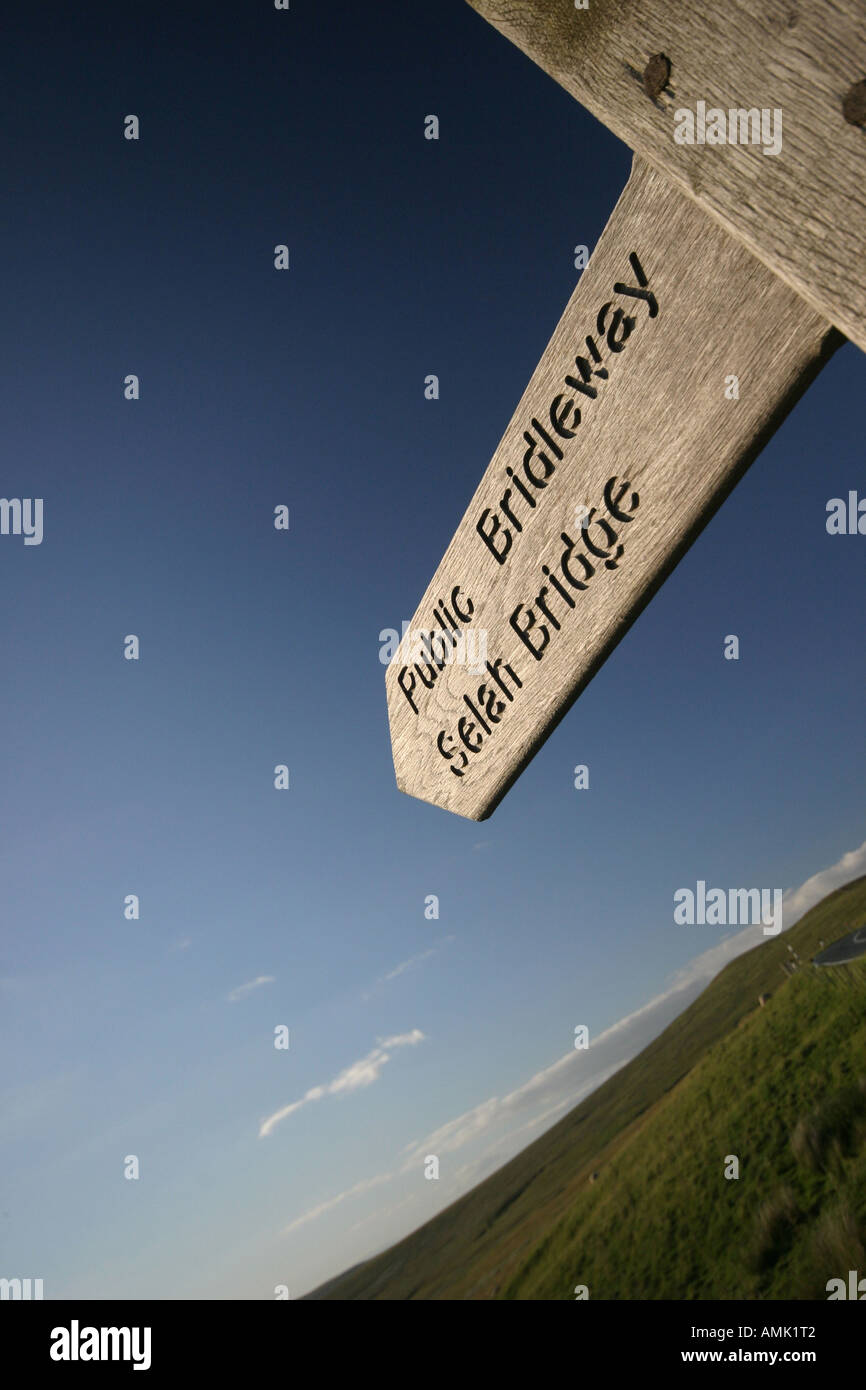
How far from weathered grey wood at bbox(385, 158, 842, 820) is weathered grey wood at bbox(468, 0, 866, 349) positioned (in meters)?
0.07

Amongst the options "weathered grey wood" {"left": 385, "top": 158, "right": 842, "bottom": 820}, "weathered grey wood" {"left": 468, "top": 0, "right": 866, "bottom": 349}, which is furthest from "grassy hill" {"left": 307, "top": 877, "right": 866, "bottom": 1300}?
"weathered grey wood" {"left": 468, "top": 0, "right": 866, "bottom": 349}

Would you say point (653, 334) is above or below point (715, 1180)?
above

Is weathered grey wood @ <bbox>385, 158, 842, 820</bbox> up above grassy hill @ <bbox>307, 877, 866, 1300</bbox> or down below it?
above

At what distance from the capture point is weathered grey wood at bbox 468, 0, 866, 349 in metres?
0.51

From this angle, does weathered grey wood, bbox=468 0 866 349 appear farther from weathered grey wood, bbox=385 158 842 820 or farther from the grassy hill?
the grassy hill

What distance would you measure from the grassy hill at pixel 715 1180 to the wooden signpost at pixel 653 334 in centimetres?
656

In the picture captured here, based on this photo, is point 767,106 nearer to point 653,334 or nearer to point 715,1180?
point 653,334

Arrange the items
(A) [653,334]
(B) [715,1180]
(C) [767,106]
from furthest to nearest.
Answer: (B) [715,1180] < (A) [653,334] < (C) [767,106]

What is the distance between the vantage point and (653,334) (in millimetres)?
780

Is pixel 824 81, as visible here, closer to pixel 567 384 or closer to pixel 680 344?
pixel 680 344

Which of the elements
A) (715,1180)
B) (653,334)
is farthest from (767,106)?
(715,1180)

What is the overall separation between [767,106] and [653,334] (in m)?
0.24

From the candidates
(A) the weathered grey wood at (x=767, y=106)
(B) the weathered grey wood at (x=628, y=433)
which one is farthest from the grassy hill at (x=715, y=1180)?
(A) the weathered grey wood at (x=767, y=106)
